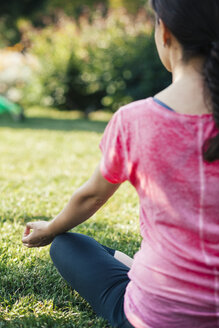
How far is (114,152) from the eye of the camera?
4.27ft

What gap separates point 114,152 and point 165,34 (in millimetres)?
372

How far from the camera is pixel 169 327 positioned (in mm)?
1315

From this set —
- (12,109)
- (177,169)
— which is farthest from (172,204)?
(12,109)

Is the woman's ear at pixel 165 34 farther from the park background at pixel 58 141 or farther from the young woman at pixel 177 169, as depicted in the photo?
the park background at pixel 58 141

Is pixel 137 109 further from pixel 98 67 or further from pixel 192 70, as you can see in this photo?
pixel 98 67

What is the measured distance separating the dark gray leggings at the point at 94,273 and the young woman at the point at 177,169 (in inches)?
7.5

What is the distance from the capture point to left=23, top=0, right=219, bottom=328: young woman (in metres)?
1.20

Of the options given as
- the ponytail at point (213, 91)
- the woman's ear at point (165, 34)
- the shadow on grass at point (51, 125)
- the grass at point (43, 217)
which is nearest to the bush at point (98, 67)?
the shadow on grass at point (51, 125)

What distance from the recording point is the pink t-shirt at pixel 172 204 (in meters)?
1.21

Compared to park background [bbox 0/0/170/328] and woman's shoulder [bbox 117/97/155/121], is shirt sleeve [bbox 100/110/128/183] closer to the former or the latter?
woman's shoulder [bbox 117/97/155/121]

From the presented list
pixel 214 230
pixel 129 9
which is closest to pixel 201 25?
pixel 214 230

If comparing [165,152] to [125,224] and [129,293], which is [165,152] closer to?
[129,293]

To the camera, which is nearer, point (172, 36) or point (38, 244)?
point (172, 36)

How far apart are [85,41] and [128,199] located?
8.26m
